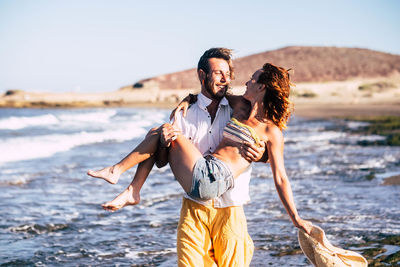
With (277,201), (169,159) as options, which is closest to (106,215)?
(277,201)

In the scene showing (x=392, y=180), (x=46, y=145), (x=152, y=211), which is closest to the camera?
(x=152, y=211)

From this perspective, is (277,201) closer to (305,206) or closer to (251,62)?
(305,206)

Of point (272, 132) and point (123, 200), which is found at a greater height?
point (272, 132)

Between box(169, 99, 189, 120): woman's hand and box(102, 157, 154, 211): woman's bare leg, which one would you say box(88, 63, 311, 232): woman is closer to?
box(102, 157, 154, 211): woman's bare leg

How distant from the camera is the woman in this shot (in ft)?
11.1

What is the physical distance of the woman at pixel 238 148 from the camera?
338cm

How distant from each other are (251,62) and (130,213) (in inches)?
2433

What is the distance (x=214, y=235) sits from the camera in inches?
140

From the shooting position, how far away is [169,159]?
363 cm

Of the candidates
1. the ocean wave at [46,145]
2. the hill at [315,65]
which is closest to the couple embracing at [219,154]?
the ocean wave at [46,145]

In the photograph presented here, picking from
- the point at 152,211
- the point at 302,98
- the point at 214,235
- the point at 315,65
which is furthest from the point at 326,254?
the point at 315,65

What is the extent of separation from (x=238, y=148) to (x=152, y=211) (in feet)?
15.5

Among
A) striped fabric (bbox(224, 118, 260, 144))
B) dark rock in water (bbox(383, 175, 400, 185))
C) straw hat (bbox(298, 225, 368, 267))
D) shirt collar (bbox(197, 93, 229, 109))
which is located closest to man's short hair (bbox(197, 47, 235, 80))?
shirt collar (bbox(197, 93, 229, 109))

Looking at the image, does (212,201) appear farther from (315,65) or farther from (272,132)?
(315,65)
